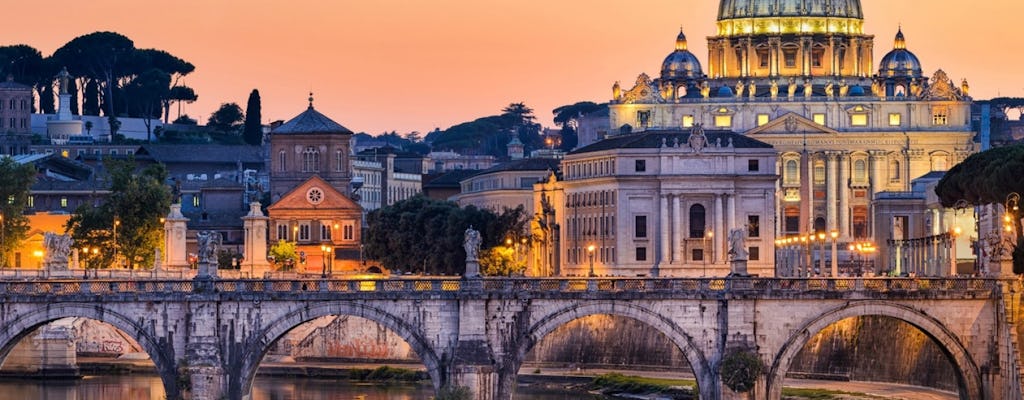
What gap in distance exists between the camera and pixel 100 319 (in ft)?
302

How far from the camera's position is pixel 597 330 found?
128m

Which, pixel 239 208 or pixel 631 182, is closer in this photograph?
pixel 631 182

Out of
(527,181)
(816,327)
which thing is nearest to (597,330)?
(816,327)

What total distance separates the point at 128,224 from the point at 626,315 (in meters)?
56.9

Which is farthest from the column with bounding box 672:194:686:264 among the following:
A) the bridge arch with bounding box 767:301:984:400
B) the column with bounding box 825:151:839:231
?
the bridge arch with bounding box 767:301:984:400

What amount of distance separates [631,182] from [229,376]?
77874 mm

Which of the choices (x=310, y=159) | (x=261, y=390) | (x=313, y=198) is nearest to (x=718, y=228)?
(x=313, y=198)

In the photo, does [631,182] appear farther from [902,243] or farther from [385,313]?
[385,313]

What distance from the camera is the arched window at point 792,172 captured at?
646 feet

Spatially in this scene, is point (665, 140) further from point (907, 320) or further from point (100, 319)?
point (100, 319)

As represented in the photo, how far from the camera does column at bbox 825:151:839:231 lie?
19675 centimetres

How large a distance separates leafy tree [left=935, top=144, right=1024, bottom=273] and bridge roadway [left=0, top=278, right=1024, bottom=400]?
947 centimetres

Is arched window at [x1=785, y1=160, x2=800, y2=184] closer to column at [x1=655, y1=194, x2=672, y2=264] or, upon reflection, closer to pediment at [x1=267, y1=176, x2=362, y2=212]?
pediment at [x1=267, y1=176, x2=362, y2=212]

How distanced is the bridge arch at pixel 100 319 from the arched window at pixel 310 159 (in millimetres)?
105798
